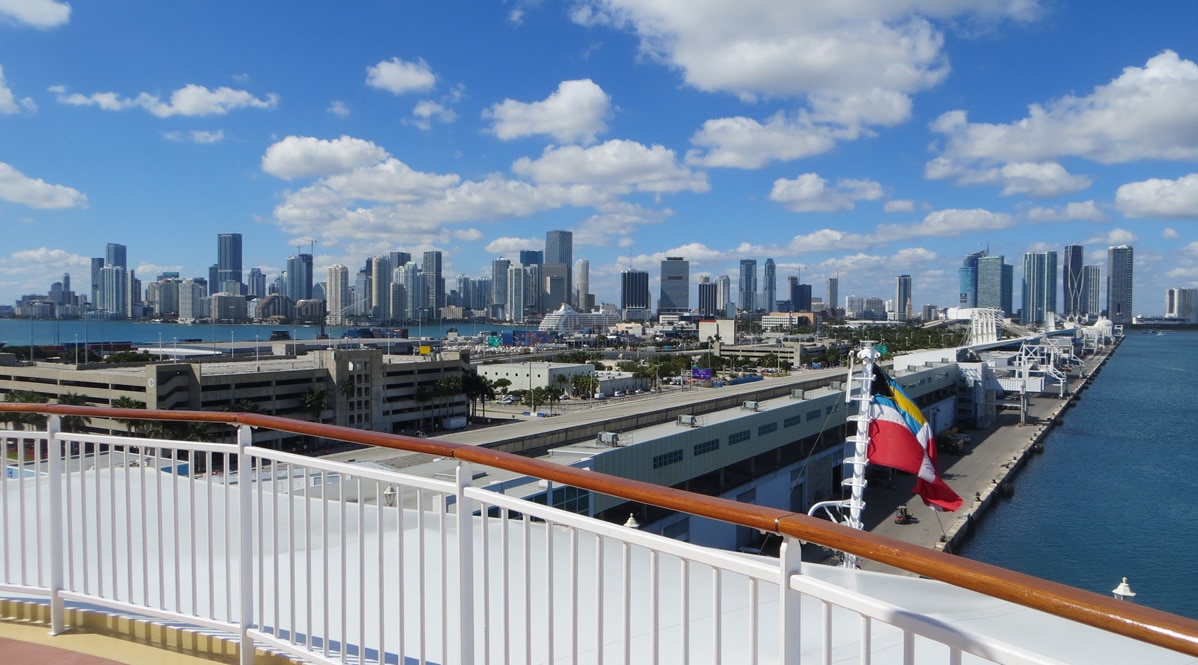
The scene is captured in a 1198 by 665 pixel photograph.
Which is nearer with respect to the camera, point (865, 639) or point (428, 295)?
point (865, 639)

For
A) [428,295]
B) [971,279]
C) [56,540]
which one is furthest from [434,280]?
[56,540]

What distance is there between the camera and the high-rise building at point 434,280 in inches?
6954

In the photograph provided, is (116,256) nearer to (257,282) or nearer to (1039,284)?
(257,282)

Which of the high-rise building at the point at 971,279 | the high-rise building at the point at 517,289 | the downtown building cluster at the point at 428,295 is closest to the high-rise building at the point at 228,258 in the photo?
the downtown building cluster at the point at 428,295

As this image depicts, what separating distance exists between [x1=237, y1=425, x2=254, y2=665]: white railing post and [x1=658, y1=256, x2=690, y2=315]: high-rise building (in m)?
194

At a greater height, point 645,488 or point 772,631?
point 645,488

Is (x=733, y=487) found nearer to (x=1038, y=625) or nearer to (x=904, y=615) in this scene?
(x=1038, y=625)

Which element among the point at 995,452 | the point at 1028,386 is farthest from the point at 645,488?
the point at 1028,386

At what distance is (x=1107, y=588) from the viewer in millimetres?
14906

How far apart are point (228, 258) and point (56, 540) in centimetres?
21789

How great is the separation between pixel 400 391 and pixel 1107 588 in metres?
27.1

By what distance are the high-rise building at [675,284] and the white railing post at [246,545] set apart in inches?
7646

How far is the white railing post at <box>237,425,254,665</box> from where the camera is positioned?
1890 mm

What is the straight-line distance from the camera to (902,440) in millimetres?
7504
